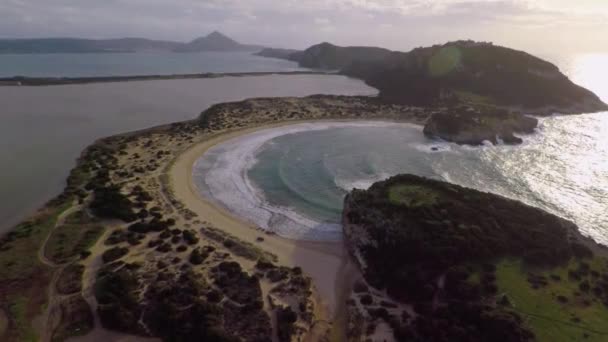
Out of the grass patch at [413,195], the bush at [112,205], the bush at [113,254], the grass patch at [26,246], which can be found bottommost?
the grass patch at [26,246]

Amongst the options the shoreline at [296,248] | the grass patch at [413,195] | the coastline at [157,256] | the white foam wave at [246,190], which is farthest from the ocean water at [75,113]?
the grass patch at [413,195]

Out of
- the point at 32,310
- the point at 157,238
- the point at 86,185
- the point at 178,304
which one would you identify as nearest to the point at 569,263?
the point at 178,304

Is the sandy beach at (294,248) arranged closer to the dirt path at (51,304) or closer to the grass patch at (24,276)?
the dirt path at (51,304)

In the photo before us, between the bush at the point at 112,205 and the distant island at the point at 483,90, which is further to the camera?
the distant island at the point at 483,90

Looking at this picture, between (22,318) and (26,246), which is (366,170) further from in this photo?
(22,318)

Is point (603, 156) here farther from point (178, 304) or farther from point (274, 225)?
point (178, 304)

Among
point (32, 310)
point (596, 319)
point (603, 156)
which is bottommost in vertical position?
point (32, 310)

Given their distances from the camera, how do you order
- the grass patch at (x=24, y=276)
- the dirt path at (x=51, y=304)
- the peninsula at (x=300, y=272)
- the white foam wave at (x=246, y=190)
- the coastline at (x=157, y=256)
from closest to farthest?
the dirt path at (x=51, y=304) → the peninsula at (x=300, y=272) → the grass patch at (x=24, y=276) → the coastline at (x=157, y=256) → the white foam wave at (x=246, y=190)
